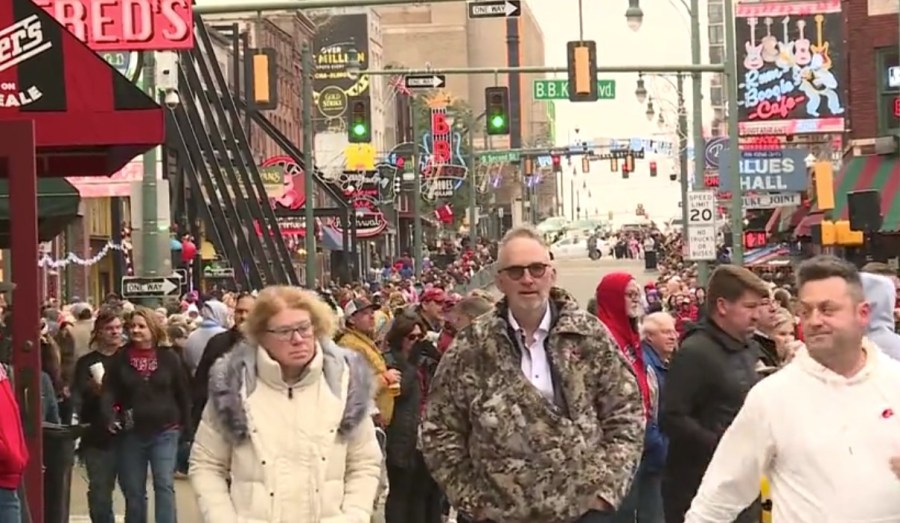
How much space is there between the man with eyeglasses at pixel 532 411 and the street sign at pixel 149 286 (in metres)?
12.9

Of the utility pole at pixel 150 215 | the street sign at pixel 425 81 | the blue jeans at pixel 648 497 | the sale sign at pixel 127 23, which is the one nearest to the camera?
the blue jeans at pixel 648 497

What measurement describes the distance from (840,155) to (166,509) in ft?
109

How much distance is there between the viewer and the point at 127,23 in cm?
1509

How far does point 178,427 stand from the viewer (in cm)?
1115

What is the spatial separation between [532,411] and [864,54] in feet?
108

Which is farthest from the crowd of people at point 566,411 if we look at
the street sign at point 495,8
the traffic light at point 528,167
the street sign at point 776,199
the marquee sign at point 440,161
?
the traffic light at point 528,167

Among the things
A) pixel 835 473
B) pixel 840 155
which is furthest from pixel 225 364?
pixel 840 155

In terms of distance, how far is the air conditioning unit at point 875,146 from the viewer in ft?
111

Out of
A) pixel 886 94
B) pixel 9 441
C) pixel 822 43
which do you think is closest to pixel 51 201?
pixel 9 441

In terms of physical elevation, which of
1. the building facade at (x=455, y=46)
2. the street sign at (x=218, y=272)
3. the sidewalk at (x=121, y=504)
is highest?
the building facade at (x=455, y=46)

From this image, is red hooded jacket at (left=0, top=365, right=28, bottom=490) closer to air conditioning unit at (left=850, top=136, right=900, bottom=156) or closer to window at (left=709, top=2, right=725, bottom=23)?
air conditioning unit at (left=850, top=136, right=900, bottom=156)

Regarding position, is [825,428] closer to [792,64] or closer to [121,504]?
[121,504]

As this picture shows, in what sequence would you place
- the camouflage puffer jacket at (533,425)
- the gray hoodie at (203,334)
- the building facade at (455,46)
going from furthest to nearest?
the building facade at (455,46) < the gray hoodie at (203,334) < the camouflage puffer jacket at (533,425)

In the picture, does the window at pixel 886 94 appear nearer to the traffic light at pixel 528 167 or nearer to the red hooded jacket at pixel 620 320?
the red hooded jacket at pixel 620 320
